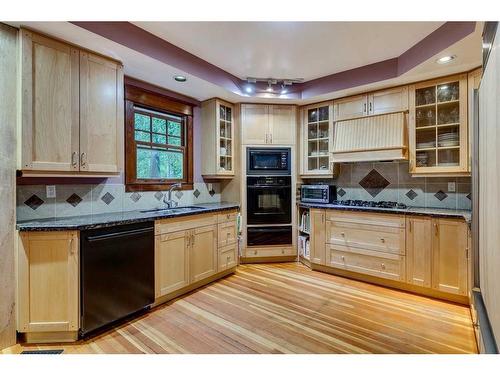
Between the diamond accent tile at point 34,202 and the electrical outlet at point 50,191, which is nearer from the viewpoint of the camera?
the diamond accent tile at point 34,202

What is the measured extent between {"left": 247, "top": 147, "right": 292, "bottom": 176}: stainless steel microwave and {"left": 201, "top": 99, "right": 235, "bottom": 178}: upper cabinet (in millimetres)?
292

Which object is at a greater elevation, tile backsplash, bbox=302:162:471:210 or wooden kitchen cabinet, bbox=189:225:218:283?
tile backsplash, bbox=302:162:471:210

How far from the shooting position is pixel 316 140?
398 centimetres

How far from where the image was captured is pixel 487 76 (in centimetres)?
123

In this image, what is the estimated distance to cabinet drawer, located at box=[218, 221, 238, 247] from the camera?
340 centimetres

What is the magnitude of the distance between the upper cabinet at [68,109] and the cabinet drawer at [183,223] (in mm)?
671

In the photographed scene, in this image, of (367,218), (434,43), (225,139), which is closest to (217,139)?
(225,139)

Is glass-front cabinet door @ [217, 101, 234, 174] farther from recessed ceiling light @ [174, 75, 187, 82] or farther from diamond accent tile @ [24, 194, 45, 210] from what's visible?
diamond accent tile @ [24, 194, 45, 210]

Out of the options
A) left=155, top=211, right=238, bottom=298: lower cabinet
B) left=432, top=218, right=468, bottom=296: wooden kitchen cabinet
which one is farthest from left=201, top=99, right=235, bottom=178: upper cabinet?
Result: left=432, top=218, right=468, bottom=296: wooden kitchen cabinet

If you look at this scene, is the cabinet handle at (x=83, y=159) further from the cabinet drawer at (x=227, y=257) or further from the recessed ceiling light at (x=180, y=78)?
the cabinet drawer at (x=227, y=257)

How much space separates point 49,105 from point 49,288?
1404 millimetres

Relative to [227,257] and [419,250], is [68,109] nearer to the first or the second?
[227,257]

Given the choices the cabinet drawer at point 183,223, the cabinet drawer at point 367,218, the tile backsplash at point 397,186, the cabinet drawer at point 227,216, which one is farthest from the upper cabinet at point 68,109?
the tile backsplash at point 397,186

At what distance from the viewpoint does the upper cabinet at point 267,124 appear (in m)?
3.88
